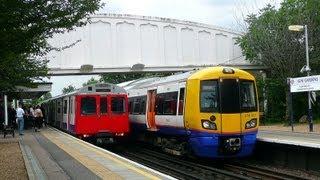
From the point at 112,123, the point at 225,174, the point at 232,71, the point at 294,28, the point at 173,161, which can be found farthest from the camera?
the point at 294,28

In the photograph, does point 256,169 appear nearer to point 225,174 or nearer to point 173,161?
point 225,174

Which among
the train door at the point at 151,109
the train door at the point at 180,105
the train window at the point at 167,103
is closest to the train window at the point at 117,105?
the train door at the point at 151,109

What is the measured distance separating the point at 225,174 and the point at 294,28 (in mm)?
18285

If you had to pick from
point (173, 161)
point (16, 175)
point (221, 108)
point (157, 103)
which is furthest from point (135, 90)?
point (16, 175)

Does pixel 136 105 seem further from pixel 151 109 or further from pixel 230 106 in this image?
pixel 230 106

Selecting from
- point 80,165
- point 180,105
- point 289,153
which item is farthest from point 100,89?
point 80,165

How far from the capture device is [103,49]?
50656 millimetres

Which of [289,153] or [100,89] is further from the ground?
[100,89]

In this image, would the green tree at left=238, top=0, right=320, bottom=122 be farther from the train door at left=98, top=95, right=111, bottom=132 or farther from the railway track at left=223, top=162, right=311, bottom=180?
the railway track at left=223, top=162, right=311, bottom=180

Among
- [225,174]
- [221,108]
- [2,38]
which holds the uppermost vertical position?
[2,38]

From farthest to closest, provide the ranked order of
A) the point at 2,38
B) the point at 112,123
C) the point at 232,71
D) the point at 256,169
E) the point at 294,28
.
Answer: the point at 294,28 < the point at 112,123 < the point at 232,71 < the point at 256,169 < the point at 2,38

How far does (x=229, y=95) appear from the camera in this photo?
728 inches

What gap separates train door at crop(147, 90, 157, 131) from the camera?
23.3 meters

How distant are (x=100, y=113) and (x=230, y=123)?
9.47 metres
